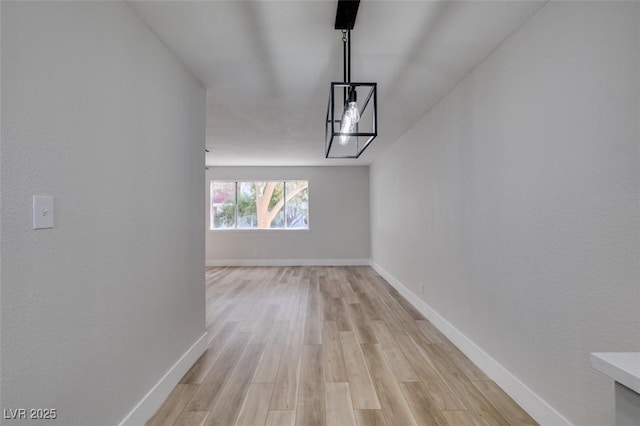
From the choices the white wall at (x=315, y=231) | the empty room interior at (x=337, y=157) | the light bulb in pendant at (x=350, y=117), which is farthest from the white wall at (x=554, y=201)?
the white wall at (x=315, y=231)

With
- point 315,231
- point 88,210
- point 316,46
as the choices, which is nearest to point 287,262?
point 315,231

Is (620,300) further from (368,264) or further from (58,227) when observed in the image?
(368,264)

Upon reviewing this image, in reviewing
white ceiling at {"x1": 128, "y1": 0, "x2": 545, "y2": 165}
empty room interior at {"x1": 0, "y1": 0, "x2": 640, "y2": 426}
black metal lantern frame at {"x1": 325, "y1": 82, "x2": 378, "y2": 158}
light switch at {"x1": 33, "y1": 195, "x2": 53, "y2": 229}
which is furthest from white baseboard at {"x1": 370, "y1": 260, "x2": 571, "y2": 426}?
light switch at {"x1": 33, "y1": 195, "x2": 53, "y2": 229}

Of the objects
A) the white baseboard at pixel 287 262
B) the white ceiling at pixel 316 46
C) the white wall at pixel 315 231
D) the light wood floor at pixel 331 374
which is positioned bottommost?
the light wood floor at pixel 331 374

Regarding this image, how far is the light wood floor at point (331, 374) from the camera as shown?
69.4 inches

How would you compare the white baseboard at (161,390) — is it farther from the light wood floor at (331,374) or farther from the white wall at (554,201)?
the white wall at (554,201)

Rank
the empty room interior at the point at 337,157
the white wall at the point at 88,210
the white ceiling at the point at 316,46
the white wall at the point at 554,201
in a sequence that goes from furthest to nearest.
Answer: the white ceiling at the point at 316,46, the white wall at the point at 554,201, the empty room interior at the point at 337,157, the white wall at the point at 88,210

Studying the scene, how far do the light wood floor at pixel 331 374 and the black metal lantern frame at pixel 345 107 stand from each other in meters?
1.62

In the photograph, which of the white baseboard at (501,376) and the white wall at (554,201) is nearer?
the white wall at (554,201)

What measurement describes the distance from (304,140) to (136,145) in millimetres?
3143

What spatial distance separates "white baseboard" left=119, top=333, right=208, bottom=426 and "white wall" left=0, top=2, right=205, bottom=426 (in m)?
0.05

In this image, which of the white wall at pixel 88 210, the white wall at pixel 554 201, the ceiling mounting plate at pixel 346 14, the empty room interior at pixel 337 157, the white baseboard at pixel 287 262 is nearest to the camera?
the white wall at pixel 88 210

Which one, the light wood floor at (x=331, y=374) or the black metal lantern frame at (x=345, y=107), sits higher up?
the black metal lantern frame at (x=345, y=107)

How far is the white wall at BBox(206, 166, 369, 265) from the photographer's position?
7094 mm
